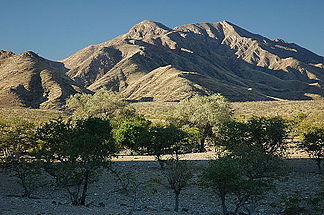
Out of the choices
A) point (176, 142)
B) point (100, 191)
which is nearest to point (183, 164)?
point (100, 191)

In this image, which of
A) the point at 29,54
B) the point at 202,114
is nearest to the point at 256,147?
the point at 202,114

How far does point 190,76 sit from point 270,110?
85.6 metres

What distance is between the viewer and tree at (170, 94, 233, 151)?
45.7 metres

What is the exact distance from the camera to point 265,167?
67.4 feet

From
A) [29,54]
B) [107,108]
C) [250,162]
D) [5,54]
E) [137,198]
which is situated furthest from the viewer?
[5,54]

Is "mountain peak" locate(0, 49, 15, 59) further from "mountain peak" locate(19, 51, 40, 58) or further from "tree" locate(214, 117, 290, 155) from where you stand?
"tree" locate(214, 117, 290, 155)

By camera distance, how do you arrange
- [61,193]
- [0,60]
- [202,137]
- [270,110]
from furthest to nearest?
1. [0,60]
2. [270,110]
3. [202,137]
4. [61,193]

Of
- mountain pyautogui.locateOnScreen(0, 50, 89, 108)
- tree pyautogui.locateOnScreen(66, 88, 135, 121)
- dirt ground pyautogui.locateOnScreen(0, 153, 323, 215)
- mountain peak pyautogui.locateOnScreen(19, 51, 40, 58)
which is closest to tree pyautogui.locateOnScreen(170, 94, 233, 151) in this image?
tree pyautogui.locateOnScreen(66, 88, 135, 121)

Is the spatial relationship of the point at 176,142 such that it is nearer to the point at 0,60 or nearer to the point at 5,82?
the point at 5,82

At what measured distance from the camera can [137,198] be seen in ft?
79.3

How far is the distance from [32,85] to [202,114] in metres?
104

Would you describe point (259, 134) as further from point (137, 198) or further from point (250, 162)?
point (137, 198)

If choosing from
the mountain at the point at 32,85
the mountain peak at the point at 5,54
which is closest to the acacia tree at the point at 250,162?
the mountain at the point at 32,85

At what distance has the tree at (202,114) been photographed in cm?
4566
